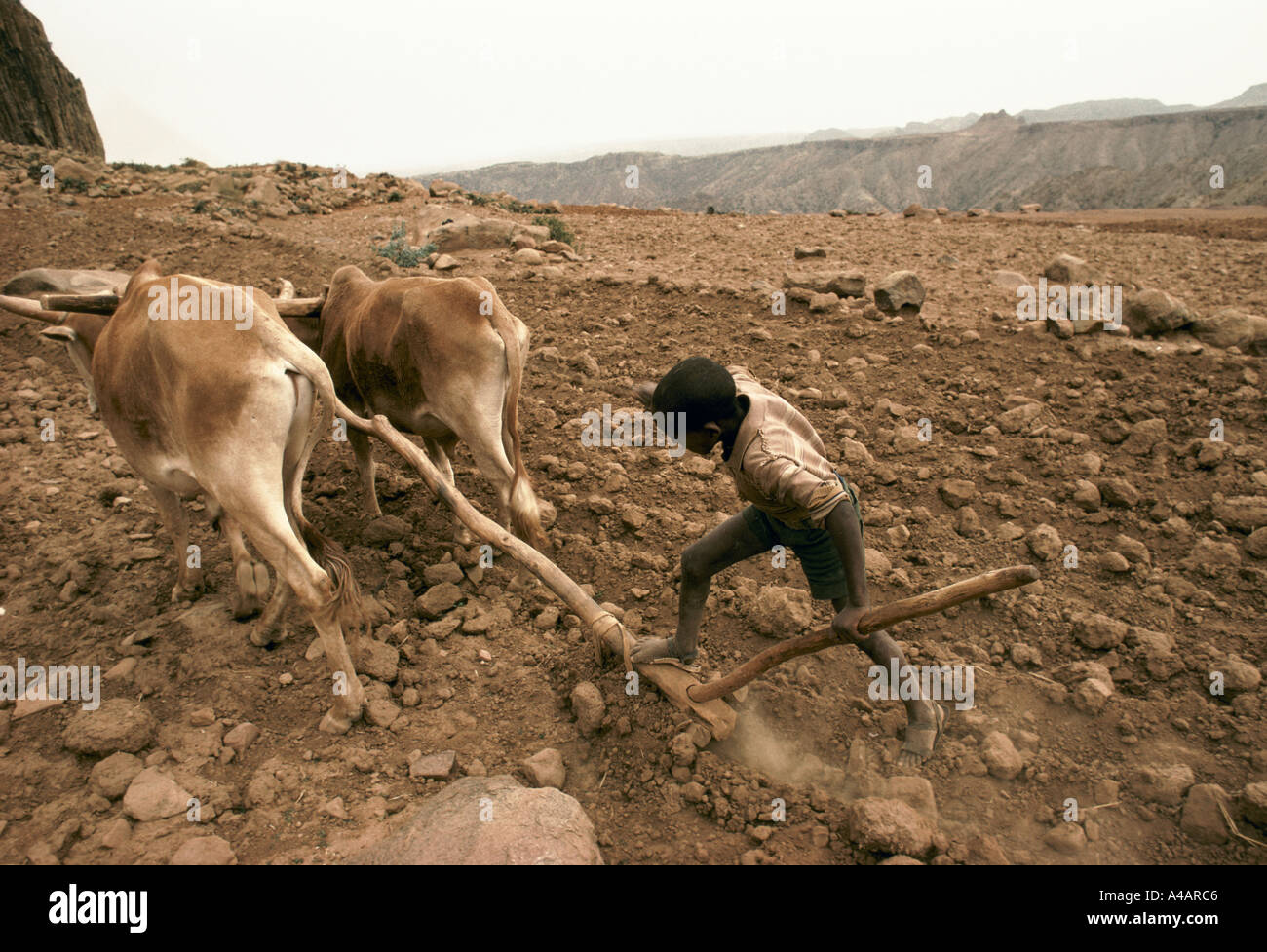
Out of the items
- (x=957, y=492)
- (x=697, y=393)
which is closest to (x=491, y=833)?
(x=697, y=393)

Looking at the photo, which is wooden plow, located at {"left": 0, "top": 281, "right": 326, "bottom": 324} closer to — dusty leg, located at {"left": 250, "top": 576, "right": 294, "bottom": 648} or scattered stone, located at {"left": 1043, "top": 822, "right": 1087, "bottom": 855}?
dusty leg, located at {"left": 250, "top": 576, "right": 294, "bottom": 648}

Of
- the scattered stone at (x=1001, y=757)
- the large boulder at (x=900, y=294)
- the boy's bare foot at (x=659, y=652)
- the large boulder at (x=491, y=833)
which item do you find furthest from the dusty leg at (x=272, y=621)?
the large boulder at (x=900, y=294)

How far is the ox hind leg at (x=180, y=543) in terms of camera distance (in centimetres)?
409

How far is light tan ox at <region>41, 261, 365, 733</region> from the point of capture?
3.11 m

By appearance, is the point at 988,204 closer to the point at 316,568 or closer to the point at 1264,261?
the point at 1264,261

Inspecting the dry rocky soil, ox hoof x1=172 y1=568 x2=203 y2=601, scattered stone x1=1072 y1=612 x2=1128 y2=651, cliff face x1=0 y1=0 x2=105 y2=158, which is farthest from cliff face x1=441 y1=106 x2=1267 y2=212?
ox hoof x1=172 y1=568 x2=203 y2=601

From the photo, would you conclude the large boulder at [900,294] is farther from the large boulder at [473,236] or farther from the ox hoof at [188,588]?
the ox hoof at [188,588]

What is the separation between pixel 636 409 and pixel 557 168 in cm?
7400

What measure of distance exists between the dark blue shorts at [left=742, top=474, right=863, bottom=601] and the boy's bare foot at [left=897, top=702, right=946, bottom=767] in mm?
632

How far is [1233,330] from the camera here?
6.47 metres

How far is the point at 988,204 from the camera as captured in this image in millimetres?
50062
